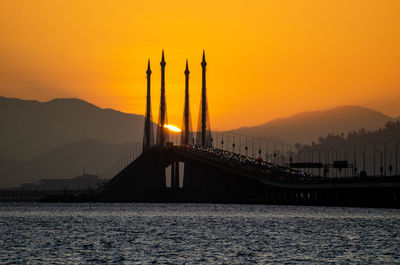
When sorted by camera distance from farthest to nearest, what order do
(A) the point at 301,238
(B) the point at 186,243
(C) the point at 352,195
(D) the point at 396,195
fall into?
1. (C) the point at 352,195
2. (D) the point at 396,195
3. (A) the point at 301,238
4. (B) the point at 186,243

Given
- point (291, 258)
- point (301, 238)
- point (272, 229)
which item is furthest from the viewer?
point (272, 229)

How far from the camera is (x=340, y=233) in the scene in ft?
327

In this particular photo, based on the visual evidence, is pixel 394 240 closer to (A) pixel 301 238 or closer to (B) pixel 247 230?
(A) pixel 301 238

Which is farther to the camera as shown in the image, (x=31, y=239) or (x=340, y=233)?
(x=340, y=233)

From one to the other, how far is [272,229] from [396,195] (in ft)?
256

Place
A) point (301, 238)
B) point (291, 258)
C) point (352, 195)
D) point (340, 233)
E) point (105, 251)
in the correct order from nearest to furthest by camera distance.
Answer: point (291, 258), point (105, 251), point (301, 238), point (340, 233), point (352, 195)

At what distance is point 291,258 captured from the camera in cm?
7025

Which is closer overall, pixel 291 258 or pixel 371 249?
pixel 291 258

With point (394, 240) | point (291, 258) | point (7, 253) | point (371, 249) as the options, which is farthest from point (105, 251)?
point (394, 240)

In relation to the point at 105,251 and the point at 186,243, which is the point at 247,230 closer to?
the point at 186,243

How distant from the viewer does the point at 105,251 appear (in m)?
75.2

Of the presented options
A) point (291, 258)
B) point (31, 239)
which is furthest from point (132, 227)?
point (291, 258)

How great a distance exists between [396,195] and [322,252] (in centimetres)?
10668

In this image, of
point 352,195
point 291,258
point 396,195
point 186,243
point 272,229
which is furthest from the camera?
Answer: point 352,195
